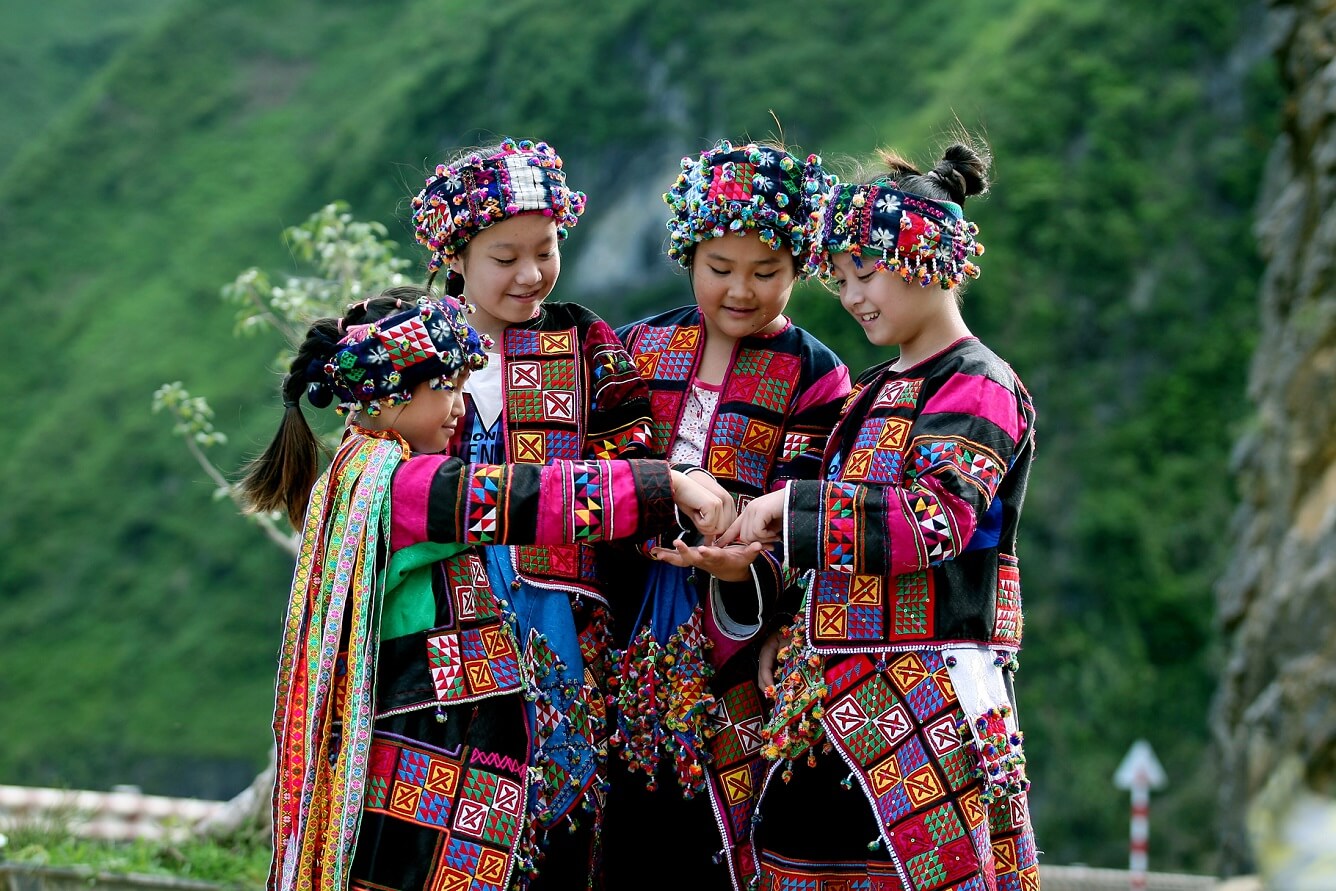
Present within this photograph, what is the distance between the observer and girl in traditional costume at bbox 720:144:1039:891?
327 centimetres

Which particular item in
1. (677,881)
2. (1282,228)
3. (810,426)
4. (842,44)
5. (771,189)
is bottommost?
(677,881)

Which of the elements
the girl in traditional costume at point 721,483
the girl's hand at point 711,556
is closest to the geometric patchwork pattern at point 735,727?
the girl in traditional costume at point 721,483

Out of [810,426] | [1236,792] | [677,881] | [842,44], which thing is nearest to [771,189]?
[810,426]

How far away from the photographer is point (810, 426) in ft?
12.5

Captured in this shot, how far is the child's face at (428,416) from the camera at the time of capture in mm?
3342

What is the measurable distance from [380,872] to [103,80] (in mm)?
51955

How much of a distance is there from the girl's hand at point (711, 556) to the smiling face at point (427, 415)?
0.53m

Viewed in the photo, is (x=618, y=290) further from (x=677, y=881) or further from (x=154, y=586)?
(x=677, y=881)

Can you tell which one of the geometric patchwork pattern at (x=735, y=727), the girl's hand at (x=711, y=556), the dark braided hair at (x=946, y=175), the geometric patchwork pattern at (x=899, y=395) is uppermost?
the dark braided hair at (x=946, y=175)

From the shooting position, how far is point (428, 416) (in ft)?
11.0

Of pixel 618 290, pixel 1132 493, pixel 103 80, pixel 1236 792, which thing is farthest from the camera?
pixel 103 80

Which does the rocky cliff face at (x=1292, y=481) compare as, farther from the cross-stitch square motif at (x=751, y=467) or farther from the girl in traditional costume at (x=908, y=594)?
the girl in traditional costume at (x=908, y=594)

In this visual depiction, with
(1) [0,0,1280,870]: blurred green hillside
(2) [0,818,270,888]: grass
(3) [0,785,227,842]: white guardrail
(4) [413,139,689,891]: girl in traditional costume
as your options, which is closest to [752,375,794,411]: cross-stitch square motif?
(4) [413,139,689,891]: girl in traditional costume

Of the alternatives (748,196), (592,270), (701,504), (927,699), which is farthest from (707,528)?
(592,270)
